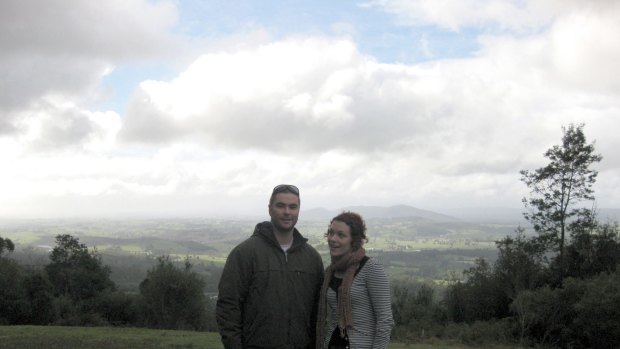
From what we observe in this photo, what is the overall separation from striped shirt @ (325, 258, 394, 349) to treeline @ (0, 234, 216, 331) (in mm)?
40461

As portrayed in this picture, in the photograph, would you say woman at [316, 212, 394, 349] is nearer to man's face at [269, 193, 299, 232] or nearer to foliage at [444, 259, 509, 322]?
man's face at [269, 193, 299, 232]

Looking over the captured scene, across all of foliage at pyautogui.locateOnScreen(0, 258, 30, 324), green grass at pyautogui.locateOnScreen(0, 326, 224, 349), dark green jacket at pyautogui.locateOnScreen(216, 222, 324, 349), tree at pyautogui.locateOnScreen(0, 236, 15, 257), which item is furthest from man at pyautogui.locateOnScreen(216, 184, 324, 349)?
tree at pyautogui.locateOnScreen(0, 236, 15, 257)

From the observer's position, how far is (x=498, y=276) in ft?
127

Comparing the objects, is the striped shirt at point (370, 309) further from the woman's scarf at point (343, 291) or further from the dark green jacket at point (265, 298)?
the dark green jacket at point (265, 298)

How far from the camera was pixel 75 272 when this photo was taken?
4947cm

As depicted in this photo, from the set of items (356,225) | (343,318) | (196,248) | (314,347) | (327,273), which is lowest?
(196,248)

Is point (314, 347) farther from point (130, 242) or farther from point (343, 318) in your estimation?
point (130, 242)

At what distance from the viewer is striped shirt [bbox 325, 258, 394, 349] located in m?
4.75

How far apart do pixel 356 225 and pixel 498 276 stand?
123 ft

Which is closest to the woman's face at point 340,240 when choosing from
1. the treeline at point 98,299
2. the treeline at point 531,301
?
the treeline at point 531,301

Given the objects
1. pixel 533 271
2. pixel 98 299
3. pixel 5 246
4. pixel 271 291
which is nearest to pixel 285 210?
pixel 271 291

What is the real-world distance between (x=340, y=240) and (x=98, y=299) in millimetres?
46684

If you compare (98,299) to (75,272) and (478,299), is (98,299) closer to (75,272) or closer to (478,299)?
(75,272)

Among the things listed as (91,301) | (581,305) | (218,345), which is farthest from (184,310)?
(581,305)
